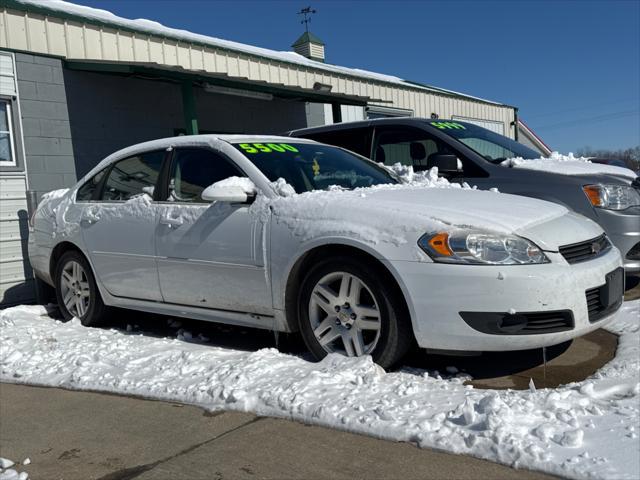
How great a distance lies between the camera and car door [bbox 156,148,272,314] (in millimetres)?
4047

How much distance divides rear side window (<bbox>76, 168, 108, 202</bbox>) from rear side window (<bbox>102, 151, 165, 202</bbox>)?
0.42ft

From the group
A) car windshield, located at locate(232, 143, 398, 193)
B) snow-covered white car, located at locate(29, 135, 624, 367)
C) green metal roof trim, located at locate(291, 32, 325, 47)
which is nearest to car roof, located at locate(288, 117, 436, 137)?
car windshield, located at locate(232, 143, 398, 193)

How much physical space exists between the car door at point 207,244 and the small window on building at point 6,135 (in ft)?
11.6

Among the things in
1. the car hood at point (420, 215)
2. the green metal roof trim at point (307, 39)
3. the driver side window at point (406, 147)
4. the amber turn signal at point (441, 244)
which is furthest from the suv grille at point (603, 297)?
the green metal roof trim at point (307, 39)

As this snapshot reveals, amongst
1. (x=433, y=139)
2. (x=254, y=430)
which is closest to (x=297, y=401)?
(x=254, y=430)

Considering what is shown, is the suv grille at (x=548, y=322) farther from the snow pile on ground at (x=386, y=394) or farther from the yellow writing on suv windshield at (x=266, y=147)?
the yellow writing on suv windshield at (x=266, y=147)

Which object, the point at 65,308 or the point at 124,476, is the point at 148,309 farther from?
the point at 124,476

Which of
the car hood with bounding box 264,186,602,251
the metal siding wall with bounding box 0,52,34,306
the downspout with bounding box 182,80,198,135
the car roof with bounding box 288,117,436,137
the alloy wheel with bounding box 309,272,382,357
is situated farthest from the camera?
the downspout with bounding box 182,80,198,135

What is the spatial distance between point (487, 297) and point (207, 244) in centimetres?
198

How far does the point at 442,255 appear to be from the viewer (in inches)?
131

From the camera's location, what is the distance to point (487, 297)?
3.24 m

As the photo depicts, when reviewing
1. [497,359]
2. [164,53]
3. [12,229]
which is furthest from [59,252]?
[164,53]

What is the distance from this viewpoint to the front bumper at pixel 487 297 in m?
3.22

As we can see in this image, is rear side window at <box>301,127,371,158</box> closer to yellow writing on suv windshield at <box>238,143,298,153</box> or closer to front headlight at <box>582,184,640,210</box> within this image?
yellow writing on suv windshield at <box>238,143,298,153</box>
